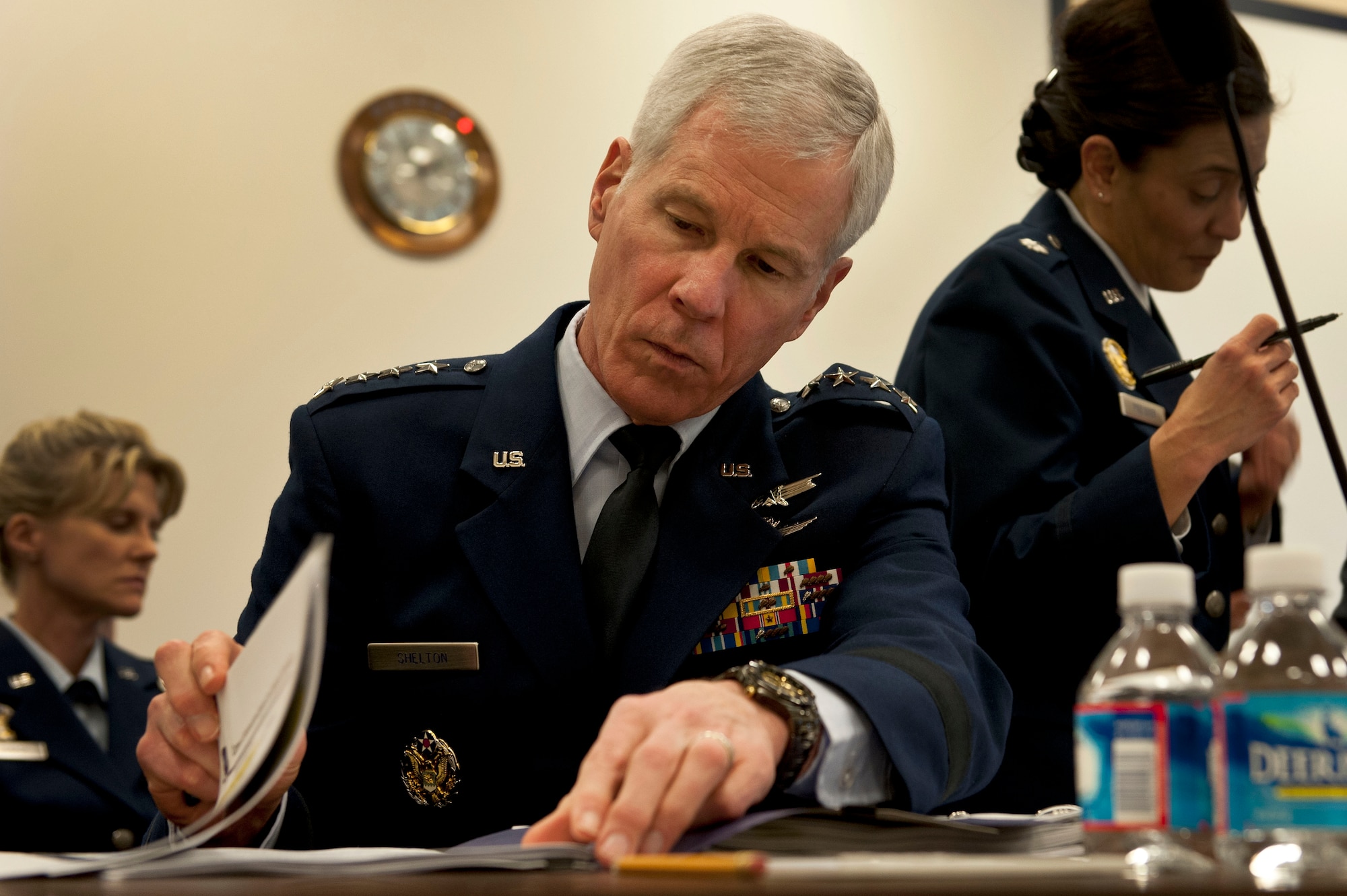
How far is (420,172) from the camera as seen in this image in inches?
131

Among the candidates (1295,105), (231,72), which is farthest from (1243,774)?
(1295,105)

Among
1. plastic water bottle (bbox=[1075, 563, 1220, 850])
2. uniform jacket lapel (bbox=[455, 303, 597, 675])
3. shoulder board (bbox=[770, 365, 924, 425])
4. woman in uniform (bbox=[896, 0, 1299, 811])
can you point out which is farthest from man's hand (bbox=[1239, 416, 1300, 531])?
plastic water bottle (bbox=[1075, 563, 1220, 850])

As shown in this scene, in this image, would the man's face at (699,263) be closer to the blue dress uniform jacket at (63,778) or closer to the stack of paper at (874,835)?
the stack of paper at (874,835)

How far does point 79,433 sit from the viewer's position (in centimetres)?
294

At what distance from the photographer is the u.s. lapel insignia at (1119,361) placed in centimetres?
163

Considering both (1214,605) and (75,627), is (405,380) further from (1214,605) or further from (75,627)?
(75,627)

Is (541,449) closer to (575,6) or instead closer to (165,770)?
(165,770)

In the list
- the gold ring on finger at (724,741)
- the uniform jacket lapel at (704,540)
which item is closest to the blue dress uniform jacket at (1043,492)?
the uniform jacket lapel at (704,540)

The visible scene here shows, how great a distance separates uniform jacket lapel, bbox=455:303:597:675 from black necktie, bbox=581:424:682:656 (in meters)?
0.02

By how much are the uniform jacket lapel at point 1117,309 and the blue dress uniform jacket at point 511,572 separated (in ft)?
1.69

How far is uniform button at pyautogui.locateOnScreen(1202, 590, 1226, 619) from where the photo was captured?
158 cm

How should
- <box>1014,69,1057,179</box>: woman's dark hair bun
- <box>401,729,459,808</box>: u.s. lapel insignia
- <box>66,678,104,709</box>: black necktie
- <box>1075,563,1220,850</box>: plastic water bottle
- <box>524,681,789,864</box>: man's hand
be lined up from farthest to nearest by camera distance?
<box>66,678,104,709</box>: black necktie, <box>1014,69,1057,179</box>: woman's dark hair bun, <box>401,729,459,808</box>: u.s. lapel insignia, <box>524,681,789,864</box>: man's hand, <box>1075,563,1220,850</box>: plastic water bottle

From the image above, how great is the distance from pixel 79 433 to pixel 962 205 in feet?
7.62

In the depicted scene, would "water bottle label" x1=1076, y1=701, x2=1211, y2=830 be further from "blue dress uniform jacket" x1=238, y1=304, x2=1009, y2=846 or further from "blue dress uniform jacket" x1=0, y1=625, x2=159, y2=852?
"blue dress uniform jacket" x1=0, y1=625, x2=159, y2=852
